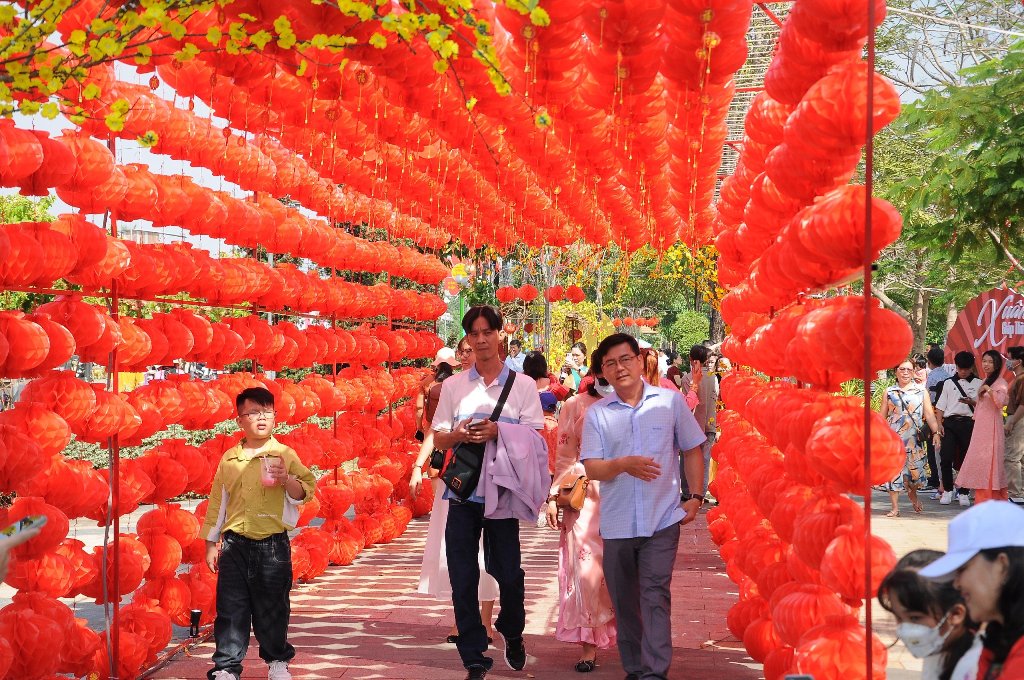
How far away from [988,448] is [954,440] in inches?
97.0

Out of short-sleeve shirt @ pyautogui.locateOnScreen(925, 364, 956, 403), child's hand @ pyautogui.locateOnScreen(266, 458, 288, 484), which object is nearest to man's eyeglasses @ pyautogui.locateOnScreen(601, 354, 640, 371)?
child's hand @ pyautogui.locateOnScreen(266, 458, 288, 484)

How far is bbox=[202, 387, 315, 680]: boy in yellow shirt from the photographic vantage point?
5699 mm

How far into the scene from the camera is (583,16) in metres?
5.07

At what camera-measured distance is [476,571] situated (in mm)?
6035

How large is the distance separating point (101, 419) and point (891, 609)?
14.2ft

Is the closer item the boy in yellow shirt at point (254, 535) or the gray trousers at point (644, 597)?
the gray trousers at point (644, 597)

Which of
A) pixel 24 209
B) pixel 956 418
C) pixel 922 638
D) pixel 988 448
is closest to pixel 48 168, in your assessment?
pixel 922 638

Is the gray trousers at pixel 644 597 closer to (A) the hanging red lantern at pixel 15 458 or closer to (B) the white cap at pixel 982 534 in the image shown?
(A) the hanging red lantern at pixel 15 458

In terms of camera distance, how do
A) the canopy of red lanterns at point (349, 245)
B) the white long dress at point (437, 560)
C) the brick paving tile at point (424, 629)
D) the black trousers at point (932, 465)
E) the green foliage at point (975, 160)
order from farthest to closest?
the black trousers at point (932, 465), the green foliage at point (975, 160), the white long dress at point (437, 560), the brick paving tile at point (424, 629), the canopy of red lanterns at point (349, 245)

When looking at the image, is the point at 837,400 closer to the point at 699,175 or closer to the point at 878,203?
the point at 878,203

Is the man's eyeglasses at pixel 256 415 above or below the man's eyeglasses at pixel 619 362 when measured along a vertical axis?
below

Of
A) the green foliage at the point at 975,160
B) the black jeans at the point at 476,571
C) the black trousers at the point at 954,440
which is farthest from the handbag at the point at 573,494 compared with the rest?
the black trousers at the point at 954,440

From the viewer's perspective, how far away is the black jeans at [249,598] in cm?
567

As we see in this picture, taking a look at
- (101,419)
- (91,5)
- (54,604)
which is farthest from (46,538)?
(91,5)
